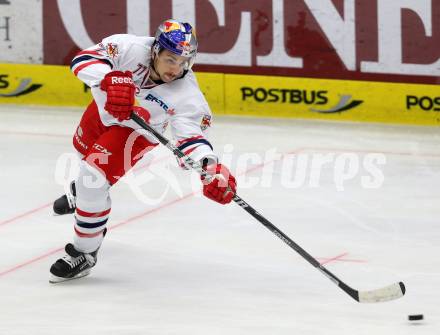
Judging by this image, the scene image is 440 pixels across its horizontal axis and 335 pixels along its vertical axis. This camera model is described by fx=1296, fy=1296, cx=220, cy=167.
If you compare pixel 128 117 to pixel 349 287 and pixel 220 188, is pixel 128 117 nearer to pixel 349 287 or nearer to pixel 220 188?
pixel 220 188

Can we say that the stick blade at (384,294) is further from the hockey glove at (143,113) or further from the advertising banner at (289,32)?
the advertising banner at (289,32)

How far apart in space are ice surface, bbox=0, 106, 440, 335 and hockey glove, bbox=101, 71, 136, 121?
884 mm

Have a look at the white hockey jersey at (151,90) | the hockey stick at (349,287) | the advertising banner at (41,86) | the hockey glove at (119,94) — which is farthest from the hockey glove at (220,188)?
the advertising banner at (41,86)

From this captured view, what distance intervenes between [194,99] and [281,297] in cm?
100

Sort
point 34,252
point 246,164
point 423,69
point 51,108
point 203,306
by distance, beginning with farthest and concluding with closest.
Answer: point 51,108, point 423,69, point 246,164, point 34,252, point 203,306

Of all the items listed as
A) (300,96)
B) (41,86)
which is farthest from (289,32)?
(41,86)

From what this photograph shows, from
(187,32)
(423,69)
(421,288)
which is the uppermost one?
(187,32)

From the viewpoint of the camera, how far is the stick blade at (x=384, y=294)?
5.70 metres

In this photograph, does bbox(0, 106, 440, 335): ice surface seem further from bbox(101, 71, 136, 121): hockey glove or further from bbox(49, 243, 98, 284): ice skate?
bbox(101, 71, 136, 121): hockey glove

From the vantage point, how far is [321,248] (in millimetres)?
6852

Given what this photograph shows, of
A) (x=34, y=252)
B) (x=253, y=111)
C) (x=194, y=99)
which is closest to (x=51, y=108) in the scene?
(x=253, y=111)

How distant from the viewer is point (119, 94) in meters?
5.69

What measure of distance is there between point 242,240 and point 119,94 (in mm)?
1587

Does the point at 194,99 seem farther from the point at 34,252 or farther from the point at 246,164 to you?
the point at 246,164
